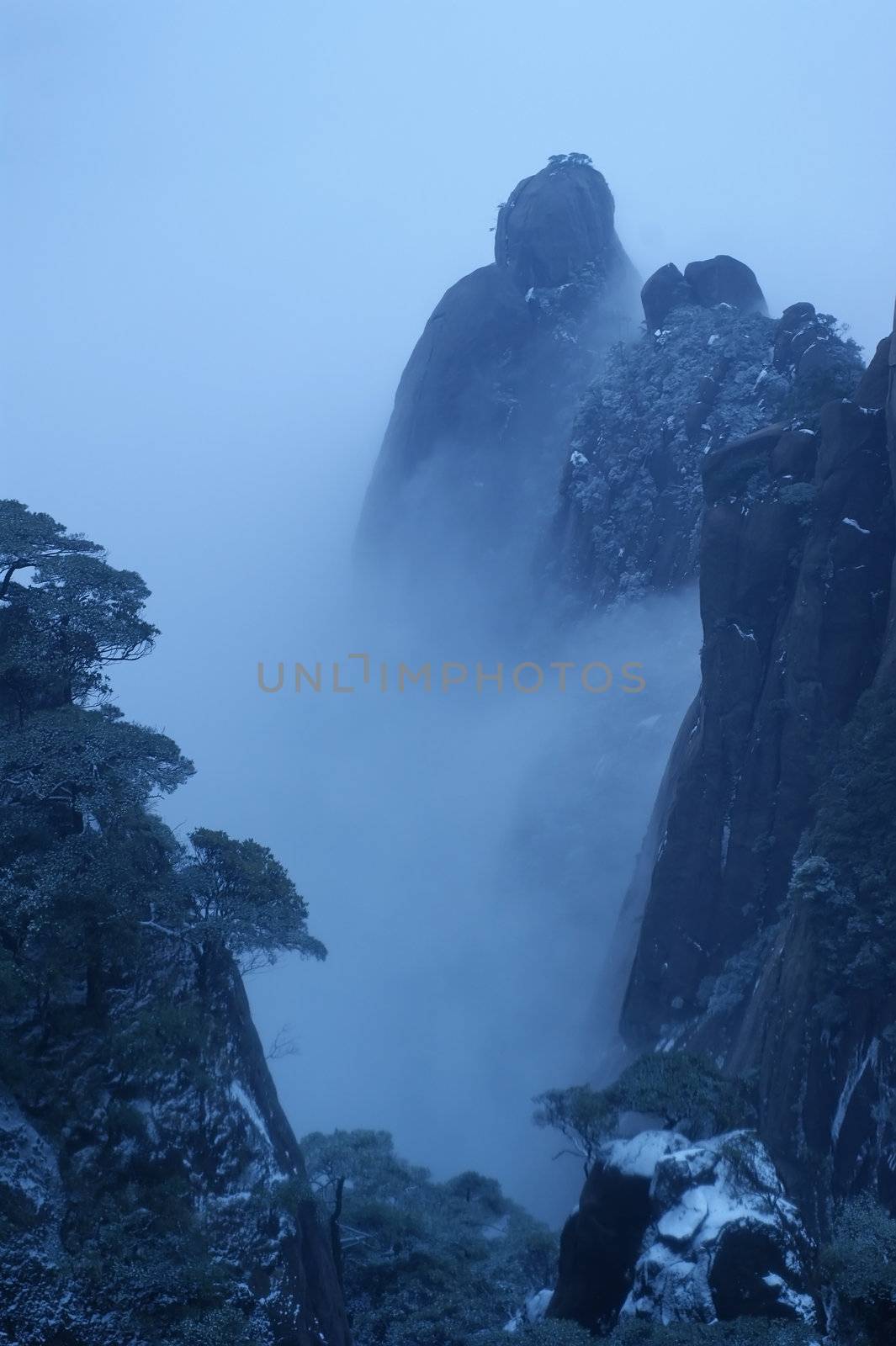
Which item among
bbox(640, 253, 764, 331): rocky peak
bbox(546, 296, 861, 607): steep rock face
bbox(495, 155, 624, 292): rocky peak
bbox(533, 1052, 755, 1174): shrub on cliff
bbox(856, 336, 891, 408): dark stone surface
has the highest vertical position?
bbox(495, 155, 624, 292): rocky peak

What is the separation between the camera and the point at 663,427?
74.3 meters

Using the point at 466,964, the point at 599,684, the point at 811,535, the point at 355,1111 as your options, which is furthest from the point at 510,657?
the point at 811,535

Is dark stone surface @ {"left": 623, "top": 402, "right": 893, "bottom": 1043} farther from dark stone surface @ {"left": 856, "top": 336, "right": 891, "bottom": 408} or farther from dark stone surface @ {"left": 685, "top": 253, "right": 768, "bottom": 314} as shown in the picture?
dark stone surface @ {"left": 685, "top": 253, "right": 768, "bottom": 314}

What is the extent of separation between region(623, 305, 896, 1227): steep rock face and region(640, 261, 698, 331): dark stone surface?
5375cm

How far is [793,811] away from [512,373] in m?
73.4

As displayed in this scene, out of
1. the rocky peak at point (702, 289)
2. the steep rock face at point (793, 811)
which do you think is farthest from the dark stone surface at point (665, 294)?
the steep rock face at point (793, 811)

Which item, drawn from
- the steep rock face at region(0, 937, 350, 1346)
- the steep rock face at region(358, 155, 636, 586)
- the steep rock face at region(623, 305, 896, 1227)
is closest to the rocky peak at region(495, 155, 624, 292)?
the steep rock face at region(358, 155, 636, 586)

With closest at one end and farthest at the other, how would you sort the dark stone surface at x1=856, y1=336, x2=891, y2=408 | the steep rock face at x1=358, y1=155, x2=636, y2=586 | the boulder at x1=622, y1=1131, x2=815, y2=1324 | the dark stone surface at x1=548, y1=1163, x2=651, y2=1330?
the boulder at x1=622, y1=1131, x2=815, y2=1324 < the dark stone surface at x1=548, y1=1163, x2=651, y2=1330 < the dark stone surface at x1=856, y1=336, x2=891, y2=408 < the steep rock face at x1=358, y1=155, x2=636, y2=586

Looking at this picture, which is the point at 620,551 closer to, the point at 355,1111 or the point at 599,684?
the point at 599,684

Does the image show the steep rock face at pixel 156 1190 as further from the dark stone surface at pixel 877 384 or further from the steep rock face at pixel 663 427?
the steep rock face at pixel 663 427

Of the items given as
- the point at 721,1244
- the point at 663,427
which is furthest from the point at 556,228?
the point at 721,1244

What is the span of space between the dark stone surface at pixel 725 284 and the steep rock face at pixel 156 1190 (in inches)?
3137

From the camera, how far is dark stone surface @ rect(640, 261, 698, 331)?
3310 inches

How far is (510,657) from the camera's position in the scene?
8544 cm
